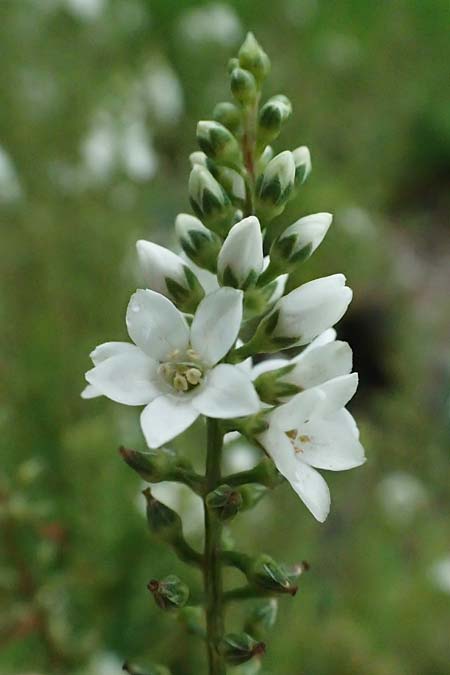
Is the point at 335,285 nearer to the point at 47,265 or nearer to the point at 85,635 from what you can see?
the point at 85,635

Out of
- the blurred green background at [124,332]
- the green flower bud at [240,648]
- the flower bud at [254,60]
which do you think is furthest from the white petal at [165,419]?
the blurred green background at [124,332]

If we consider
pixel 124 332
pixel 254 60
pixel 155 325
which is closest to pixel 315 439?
pixel 155 325

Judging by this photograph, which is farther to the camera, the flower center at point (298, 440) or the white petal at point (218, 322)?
the flower center at point (298, 440)

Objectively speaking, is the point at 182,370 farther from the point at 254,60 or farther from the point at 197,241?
the point at 254,60

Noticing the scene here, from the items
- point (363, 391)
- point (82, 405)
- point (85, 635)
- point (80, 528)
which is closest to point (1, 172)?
point (82, 405)

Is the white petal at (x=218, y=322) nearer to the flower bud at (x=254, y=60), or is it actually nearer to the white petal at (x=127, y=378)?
the white petal at (x=127, y=378)

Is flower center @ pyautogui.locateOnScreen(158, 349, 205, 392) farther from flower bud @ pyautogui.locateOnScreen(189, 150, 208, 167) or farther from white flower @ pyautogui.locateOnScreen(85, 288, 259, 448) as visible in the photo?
flower bud @ pyautogui.locateOnScreen(189, 150, 208, 167)

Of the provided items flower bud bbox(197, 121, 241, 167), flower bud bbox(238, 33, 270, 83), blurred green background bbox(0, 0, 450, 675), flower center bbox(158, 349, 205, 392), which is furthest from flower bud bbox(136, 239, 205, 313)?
blurred green background bbox(0, 0, 450, 675)
